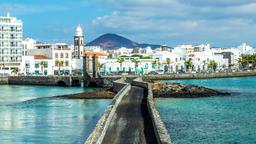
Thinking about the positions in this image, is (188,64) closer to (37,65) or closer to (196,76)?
(196,76)

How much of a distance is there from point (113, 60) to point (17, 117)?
451 ft

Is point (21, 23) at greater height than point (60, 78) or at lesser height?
greater

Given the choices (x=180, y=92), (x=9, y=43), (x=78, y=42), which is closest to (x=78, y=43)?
(x=78, y=42)

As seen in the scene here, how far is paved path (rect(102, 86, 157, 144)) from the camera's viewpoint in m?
24.1

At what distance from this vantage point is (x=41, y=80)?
117 metres

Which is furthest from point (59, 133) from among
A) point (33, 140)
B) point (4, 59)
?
point (4, 59)

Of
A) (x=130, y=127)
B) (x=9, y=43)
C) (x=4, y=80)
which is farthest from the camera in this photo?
(x=9, y=43)

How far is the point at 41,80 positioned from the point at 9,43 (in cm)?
2791

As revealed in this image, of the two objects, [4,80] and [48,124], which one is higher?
[4,80]

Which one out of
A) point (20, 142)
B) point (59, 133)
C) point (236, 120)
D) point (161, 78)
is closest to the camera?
point (20, 142)

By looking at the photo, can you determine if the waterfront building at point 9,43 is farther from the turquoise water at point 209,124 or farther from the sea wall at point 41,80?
the turquoise water at point 209,124

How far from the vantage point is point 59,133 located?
33.1 m

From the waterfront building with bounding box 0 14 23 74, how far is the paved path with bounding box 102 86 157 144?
105 m

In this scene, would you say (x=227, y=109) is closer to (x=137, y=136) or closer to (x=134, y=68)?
(x=137, y=136)
